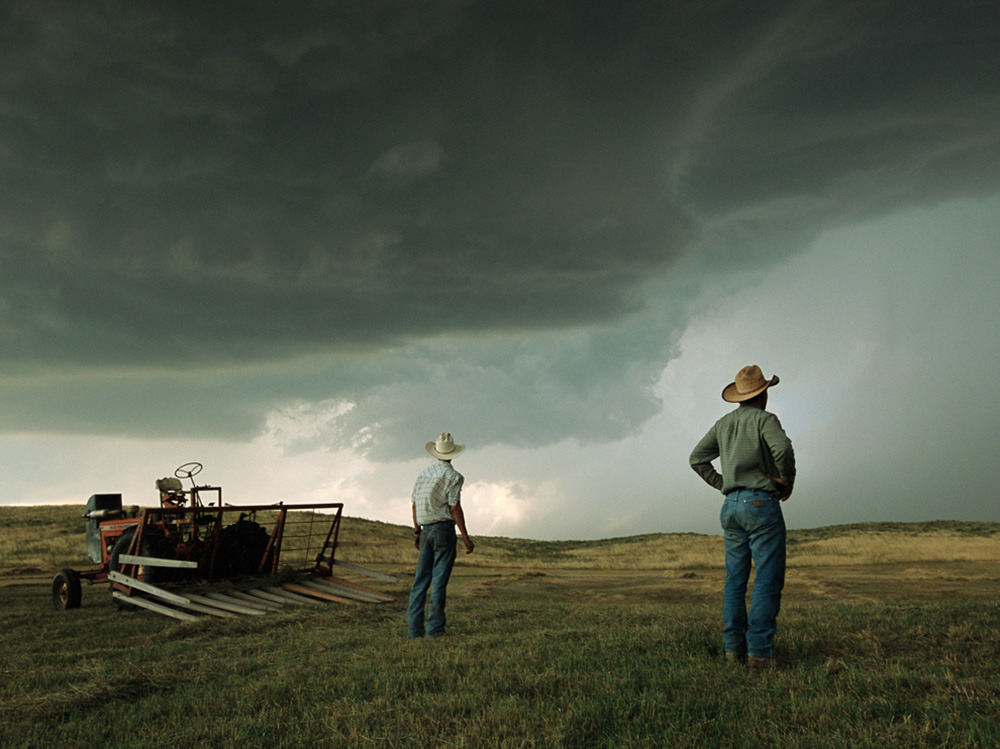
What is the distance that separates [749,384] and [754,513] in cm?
122

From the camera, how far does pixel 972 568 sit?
2462 cm

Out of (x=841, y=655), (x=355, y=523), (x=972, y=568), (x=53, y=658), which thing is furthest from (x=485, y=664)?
(x=355, y=523)

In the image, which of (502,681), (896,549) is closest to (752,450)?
(502,681)

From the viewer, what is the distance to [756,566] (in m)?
6.39

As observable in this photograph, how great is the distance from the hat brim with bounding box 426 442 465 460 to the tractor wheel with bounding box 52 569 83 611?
9.91 metres

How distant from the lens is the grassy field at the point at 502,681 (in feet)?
14.4

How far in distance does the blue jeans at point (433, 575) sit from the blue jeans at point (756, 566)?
383cm

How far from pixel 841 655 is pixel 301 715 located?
482cm

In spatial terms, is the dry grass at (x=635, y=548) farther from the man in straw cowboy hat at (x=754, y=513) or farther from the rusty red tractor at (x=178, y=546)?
the man in straw cowboy hat at (x=754, y=513)

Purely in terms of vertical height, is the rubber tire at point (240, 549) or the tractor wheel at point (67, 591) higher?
the rubber tire at point (240, 549)

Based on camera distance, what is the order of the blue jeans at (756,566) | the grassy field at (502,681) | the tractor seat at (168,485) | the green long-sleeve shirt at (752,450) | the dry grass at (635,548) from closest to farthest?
the grassy field at (502,681) → the blue jeans at (756,566) → the green long-sleeve shirt at (752,450) → the tractor seat at (168,485) → the dry grass at (635,548)

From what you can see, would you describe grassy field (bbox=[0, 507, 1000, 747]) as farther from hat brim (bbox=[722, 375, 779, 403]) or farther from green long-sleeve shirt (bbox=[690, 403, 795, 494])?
hat brim (bbox=[722, 375, 779, 403])

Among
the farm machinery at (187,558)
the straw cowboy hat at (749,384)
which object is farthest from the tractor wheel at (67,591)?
the straw cowboy hat at (749,384)

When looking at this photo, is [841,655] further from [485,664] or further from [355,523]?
[355,523]
